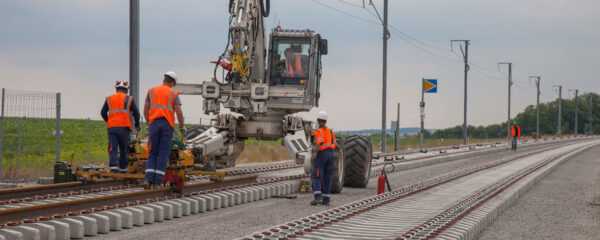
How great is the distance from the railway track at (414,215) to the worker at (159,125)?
2894 millimetres

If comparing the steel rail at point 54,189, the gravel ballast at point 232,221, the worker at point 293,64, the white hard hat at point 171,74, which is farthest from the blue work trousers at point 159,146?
the worker at point 293,64

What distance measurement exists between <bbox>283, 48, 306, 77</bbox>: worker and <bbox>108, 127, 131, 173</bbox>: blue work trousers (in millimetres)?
5222

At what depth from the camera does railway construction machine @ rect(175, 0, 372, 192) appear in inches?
626

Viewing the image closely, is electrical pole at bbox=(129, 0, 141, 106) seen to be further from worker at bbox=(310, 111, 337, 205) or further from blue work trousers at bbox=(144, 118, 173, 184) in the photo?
blue work trousers at bbox=(144, 118, 173, 184)

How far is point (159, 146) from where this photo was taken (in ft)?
38.9

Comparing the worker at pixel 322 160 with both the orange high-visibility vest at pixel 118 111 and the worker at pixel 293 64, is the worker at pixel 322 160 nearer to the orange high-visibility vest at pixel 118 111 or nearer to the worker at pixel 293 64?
the worker at pixel 293 64

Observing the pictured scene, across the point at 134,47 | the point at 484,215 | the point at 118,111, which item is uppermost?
the point at 134,47

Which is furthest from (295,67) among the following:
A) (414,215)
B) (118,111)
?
(414,215)

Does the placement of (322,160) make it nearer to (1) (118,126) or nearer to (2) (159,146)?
(2) (159,146)

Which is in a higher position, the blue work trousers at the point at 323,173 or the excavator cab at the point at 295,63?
the excavator cab at the point at 295,63

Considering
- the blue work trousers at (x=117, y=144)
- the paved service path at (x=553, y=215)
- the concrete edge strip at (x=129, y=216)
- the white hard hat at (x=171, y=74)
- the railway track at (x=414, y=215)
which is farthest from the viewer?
the blue work trousers at (x=117, y=144)

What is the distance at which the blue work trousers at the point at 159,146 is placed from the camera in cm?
1184

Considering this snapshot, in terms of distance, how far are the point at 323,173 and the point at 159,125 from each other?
3.70m

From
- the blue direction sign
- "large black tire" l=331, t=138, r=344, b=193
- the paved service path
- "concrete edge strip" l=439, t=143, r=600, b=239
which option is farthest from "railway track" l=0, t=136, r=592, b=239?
the blue direction sign
